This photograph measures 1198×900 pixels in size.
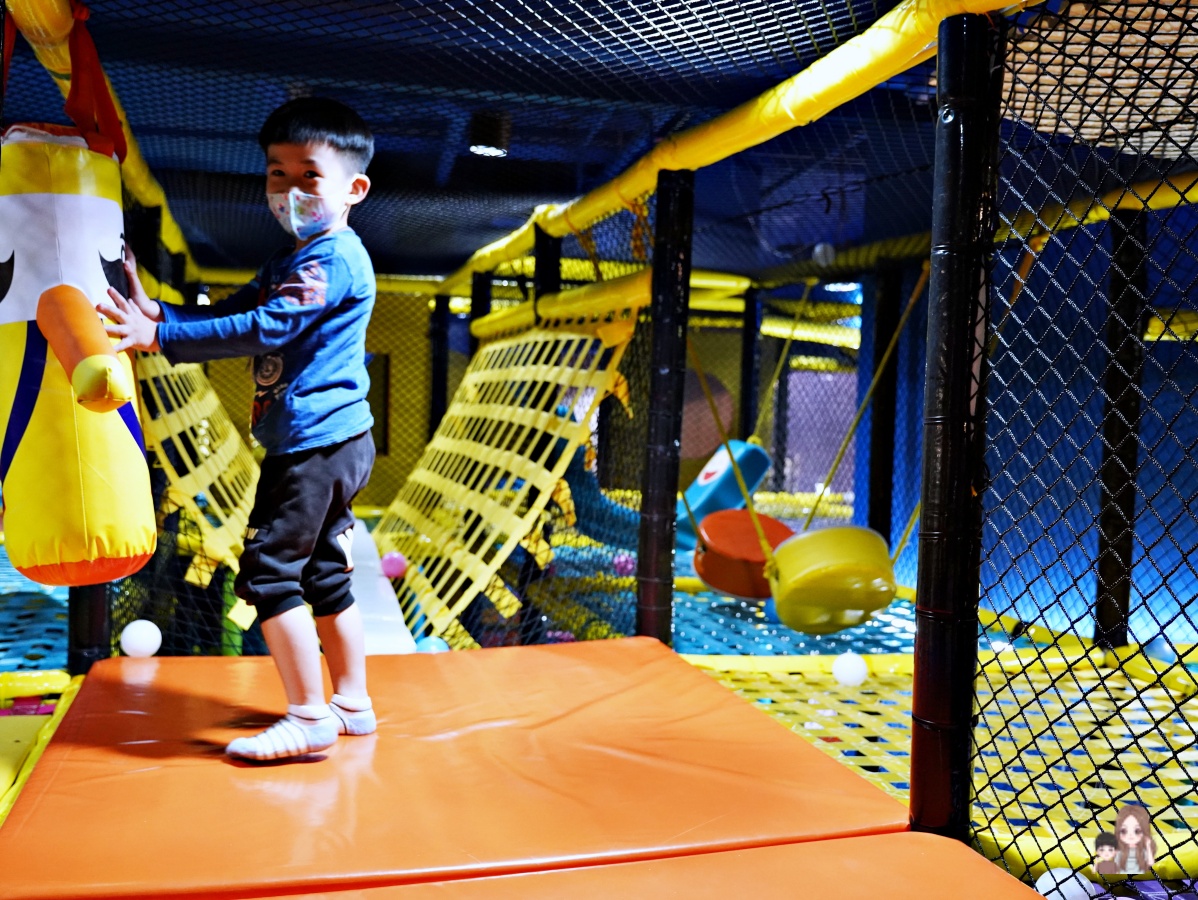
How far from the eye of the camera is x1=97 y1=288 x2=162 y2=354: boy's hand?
69.5 inches

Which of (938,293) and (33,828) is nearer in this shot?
(33,828)

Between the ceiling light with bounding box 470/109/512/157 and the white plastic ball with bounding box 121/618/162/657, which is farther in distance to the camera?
the ceiling light with bounding box 470/109/512/157

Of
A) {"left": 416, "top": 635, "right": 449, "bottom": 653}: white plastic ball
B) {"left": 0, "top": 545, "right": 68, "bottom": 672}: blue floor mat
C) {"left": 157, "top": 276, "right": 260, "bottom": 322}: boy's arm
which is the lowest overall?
{"left": 0, "top": 545, "right": 68, "bottom": 672}: blue floor mat

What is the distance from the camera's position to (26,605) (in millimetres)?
4188

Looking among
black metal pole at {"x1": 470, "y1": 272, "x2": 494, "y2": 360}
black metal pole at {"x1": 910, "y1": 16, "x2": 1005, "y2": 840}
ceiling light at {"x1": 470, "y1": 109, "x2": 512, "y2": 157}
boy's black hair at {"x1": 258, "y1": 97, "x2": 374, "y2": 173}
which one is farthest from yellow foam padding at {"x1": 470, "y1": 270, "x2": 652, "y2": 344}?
black metal pole at {"x1": 910, "y1": 16, "x2": 1005, "y2": 840}

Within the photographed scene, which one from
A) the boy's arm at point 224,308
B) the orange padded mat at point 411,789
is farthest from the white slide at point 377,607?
the boy's arm at point 224,308

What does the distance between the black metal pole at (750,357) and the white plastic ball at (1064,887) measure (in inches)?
205

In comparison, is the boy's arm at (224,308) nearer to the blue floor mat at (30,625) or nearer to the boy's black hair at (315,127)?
the boy's black hair at (315,127)

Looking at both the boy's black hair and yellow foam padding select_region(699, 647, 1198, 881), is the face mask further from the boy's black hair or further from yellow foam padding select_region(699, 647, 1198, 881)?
yellow foam padding select_region(699, 647, 1198, 881)

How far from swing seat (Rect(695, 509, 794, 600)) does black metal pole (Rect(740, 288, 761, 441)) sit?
7.53 ft

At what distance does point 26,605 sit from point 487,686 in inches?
105

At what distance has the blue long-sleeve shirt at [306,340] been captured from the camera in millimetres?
1943

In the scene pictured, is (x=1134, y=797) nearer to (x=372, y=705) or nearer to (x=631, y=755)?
(x=631, y=755)

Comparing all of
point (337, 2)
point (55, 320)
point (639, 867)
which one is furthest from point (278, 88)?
point (639, 867)
